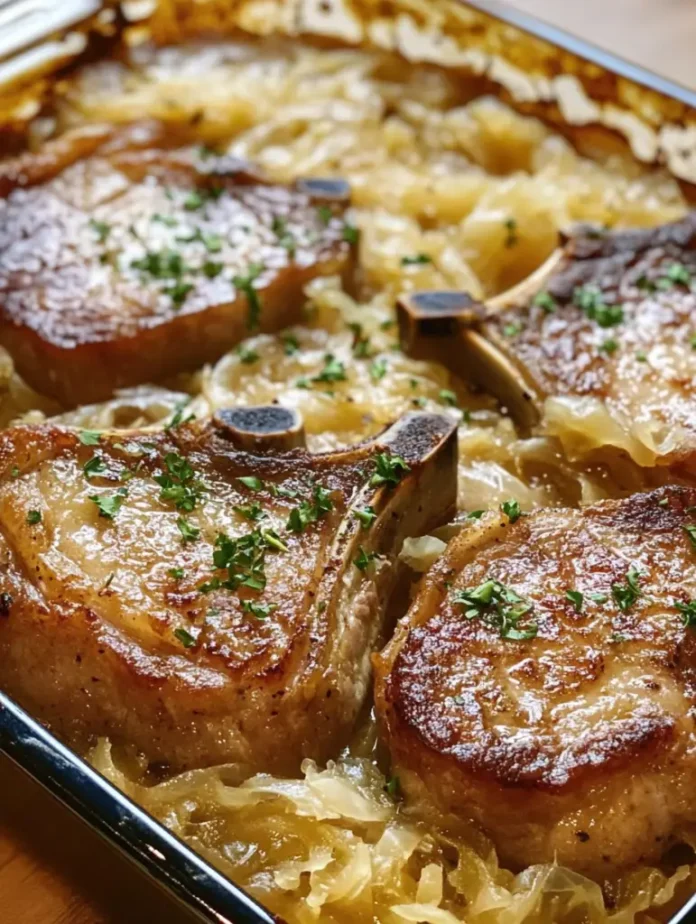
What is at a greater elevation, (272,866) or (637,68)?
(637,68)

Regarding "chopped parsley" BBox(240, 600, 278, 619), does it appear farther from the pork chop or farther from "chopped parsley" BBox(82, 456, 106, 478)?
the pork chop

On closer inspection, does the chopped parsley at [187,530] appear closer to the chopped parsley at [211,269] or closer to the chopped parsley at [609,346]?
the chopped parsley at [211,269]

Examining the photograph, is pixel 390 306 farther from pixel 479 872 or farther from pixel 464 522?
pixel 479 872

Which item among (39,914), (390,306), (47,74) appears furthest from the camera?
(47,74)

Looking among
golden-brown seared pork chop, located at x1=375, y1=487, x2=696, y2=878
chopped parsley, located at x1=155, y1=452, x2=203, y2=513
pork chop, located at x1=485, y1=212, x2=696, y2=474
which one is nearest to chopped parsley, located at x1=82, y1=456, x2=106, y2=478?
chopped parsley, located at x1=155, y1=452, x2=203, y2=513

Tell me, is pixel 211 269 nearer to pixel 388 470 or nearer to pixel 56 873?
pixel 388 470

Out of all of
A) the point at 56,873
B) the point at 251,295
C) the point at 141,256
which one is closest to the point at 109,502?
the point at 56,873

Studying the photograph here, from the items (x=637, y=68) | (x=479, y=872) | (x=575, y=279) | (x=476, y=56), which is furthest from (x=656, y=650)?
(x=476, y=56)

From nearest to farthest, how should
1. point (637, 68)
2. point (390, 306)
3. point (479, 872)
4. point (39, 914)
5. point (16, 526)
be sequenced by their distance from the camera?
point (479, 872), point (39, 914), point (16, 526), point (390, 306), point (637, 68)
